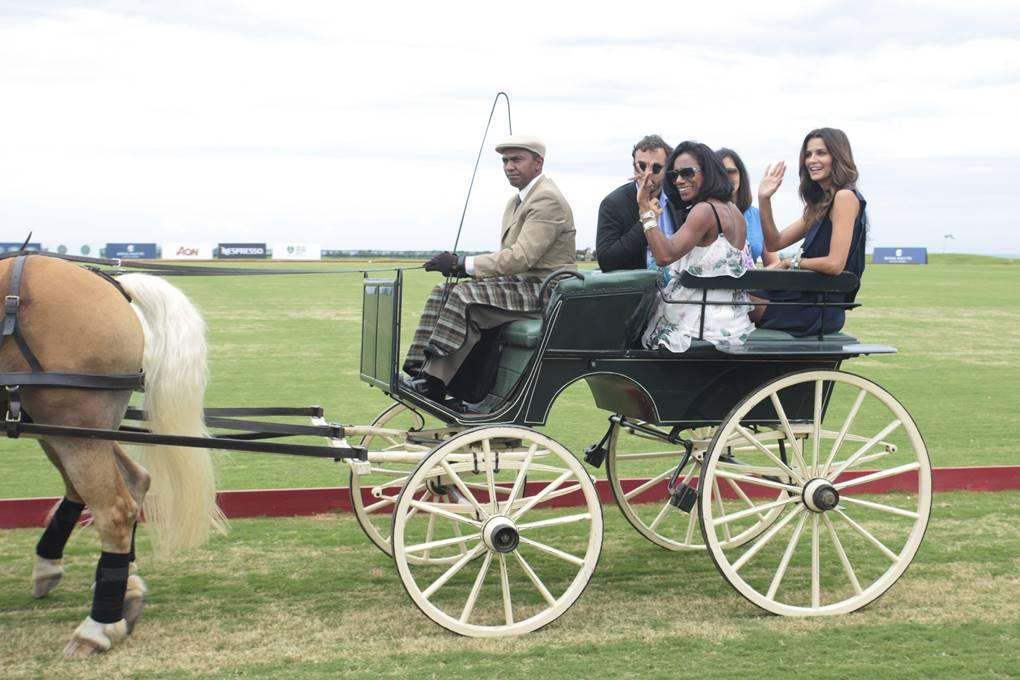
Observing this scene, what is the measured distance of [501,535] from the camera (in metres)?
4.09

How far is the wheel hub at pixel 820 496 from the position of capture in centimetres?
441

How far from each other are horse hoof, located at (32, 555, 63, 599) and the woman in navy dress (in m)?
3.18

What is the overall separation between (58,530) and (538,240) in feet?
7.94

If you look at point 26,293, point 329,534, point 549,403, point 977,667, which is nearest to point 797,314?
point 549,403

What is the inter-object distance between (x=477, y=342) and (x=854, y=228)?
1.67m

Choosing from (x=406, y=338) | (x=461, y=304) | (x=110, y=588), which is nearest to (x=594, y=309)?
(x=461, y=304)

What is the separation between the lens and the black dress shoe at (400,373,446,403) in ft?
15.3

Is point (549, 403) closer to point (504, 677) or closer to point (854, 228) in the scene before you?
point (504, 677)

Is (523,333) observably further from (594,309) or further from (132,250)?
(132,250)

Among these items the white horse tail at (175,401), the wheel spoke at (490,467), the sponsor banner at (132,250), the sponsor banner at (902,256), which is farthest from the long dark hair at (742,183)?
the sponsor banner at (902,256)

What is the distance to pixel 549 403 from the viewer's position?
4266mm

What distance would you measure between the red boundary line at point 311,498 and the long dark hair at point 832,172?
1932 mm

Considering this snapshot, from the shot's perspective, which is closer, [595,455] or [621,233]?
[621,233]

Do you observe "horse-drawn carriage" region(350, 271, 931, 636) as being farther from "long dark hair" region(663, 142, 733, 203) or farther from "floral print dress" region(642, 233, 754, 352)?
"long dark hair" region(663, 142, 733, 203)
